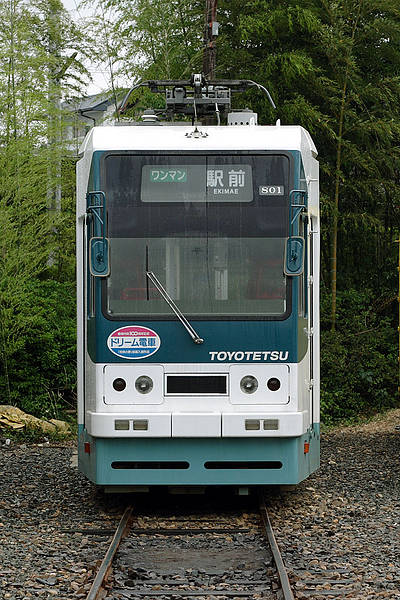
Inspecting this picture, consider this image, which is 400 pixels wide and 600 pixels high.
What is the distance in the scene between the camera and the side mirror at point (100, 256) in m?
8.10

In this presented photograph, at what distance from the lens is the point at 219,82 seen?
11.0 m

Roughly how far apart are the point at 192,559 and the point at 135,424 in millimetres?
1408

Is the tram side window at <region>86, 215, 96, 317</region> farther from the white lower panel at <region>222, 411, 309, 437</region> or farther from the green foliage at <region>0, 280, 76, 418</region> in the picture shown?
the green foliage at <region>0, 280, 76, 418</region>

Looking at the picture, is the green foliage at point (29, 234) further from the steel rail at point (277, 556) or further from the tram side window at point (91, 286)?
the steel rail at point (277, 556)

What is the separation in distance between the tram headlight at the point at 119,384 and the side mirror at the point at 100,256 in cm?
85

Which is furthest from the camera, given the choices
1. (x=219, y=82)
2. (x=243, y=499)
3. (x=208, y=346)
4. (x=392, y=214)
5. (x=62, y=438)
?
(x=392, y=214)

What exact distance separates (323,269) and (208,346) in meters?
13.5

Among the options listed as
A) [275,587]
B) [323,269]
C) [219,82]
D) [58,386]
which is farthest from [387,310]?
[275,587]

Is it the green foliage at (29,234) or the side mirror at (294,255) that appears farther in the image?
the green foliage at (29,234)

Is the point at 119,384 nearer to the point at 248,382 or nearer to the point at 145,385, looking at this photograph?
the point at 145,385

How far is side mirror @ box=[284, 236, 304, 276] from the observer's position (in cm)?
813

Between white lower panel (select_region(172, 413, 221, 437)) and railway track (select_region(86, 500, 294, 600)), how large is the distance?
0.75 meters

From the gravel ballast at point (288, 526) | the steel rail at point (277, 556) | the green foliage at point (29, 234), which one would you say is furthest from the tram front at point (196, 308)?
the green foliage at point (29, 234)

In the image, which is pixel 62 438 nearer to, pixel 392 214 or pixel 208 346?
pixel 208 346
